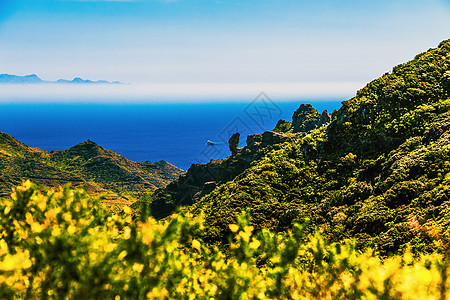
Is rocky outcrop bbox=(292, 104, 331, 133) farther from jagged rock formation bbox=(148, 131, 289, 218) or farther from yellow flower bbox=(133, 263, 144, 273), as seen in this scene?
yellow flower bbox=(133, 263, 144, 273)

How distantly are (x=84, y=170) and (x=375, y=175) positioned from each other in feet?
506

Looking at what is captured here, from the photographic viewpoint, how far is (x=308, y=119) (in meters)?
54.6

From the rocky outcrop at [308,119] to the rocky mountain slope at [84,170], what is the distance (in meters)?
80.8

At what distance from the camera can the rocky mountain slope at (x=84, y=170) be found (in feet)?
419

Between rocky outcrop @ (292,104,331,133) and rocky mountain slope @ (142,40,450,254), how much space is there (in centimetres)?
1950

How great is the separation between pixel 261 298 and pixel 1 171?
156 m

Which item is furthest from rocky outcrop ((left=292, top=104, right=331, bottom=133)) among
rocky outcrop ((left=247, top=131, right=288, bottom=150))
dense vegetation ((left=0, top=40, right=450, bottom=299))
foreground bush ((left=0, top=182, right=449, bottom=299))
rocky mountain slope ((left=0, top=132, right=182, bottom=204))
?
rocky mountain slope ((left=0, top=132, right=182, bottom=204))


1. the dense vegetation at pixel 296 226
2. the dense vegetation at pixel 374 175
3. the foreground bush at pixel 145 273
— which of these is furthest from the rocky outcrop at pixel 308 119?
the foreground bush at pixel 145 273

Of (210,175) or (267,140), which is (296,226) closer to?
(267,140)

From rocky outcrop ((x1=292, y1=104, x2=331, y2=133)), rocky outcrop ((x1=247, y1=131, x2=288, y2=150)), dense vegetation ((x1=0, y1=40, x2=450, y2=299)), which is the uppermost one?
rocky outcrop ((x1=292, y1=104, x2=331, y2=133))

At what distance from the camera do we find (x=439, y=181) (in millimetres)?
16312

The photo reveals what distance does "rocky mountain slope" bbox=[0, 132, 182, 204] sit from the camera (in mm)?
127812

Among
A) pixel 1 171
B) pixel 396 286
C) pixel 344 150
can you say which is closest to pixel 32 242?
pixel 396 286

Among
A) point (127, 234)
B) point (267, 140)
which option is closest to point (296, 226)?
point (127, 234)
